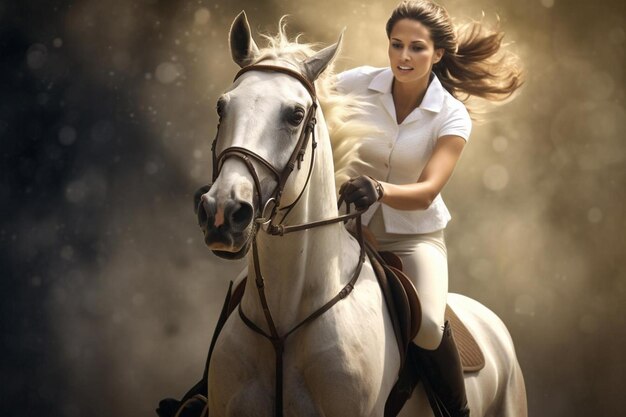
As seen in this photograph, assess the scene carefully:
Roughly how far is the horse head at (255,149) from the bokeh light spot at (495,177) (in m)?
3.80

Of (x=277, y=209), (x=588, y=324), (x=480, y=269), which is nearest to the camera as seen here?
(x=277, y=209)

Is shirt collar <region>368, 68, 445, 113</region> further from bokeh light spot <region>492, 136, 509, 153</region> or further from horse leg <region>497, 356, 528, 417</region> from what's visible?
bokeh light spot <region>492, 136, 509, 153</region>

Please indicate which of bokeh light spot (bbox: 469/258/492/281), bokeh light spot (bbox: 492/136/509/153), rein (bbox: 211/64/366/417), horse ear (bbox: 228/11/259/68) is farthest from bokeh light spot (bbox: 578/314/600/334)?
horse ear (bbox: 228/11/259/68)

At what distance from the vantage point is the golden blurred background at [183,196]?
5.20 meters

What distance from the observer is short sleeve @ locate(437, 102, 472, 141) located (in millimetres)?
3186

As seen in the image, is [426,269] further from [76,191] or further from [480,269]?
[480,269]

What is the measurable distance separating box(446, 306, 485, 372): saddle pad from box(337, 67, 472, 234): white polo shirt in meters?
0.41

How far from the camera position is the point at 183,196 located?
5.60 meters

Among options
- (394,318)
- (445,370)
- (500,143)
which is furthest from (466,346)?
(500,143)

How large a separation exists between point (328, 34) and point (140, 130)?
152 cm

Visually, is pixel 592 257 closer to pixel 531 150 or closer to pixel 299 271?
pixel 531 150

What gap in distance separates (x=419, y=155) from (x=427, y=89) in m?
0.31

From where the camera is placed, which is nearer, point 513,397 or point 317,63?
point 317,63

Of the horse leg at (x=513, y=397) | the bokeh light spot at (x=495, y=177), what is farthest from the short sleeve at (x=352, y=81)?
the bokeh light spot at (x=495, y=177)
